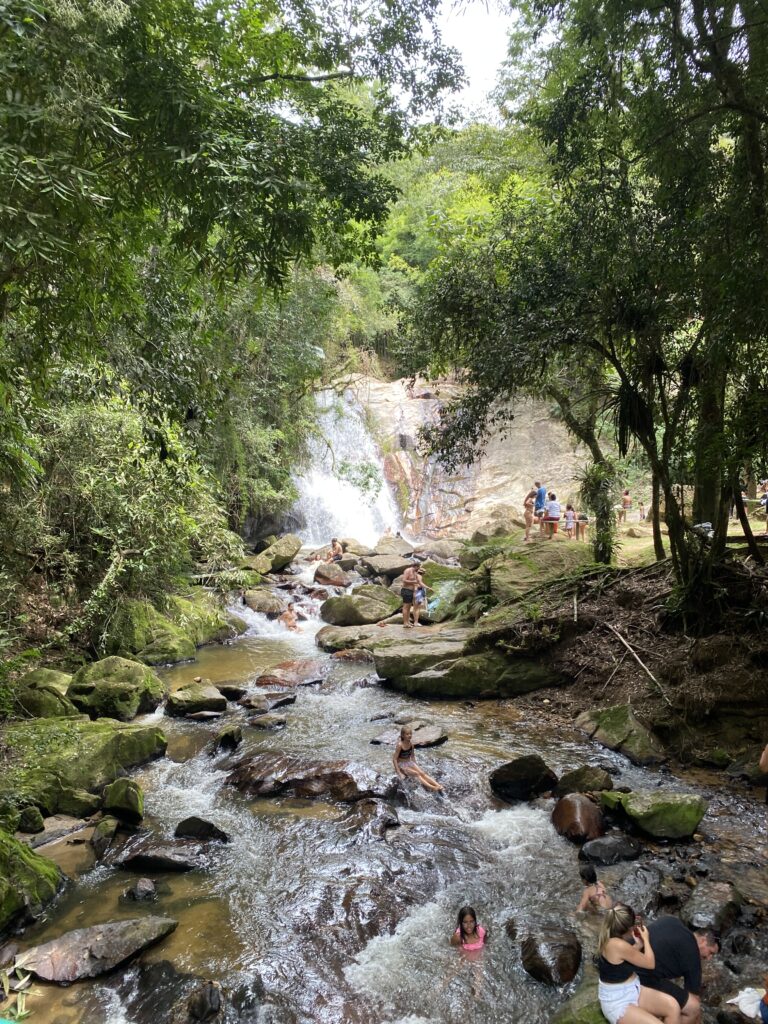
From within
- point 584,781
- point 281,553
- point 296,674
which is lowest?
point 296,674

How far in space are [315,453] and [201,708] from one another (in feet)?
50.2

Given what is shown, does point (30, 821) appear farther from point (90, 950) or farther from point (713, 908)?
point (713, 908)

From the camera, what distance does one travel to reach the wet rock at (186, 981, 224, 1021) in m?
4.29

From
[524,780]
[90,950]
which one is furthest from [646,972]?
[90,950]

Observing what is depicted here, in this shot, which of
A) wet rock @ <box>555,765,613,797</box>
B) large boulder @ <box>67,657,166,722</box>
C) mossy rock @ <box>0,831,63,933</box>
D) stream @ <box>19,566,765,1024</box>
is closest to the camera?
stream @ <box>19,566,765,1024</box>

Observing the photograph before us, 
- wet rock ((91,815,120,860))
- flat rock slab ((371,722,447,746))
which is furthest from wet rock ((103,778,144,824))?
flat rock slab ((371,722,447,746))

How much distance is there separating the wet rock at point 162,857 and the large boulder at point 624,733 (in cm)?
507

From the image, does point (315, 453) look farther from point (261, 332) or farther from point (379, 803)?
point (379, 803)

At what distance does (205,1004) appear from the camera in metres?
4.33

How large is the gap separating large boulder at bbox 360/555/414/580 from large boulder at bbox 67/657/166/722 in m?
8.83

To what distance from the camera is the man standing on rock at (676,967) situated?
390 cm

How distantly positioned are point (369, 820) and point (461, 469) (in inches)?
795

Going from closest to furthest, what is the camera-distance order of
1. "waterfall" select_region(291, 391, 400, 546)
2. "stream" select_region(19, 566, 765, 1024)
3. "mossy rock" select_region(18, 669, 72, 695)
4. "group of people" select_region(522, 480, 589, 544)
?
"stream" select_region(19, 566, 765, 1024)
"mossy rock" select_region(18, 669, 72, 695)
"group of people" select_region(522, 480, 589, 544)
"waterfall" select_region(291, 391, 400, 546)

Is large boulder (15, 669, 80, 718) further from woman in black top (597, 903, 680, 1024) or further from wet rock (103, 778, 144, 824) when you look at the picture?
woman in black top (597, 903, 680, 1024)
